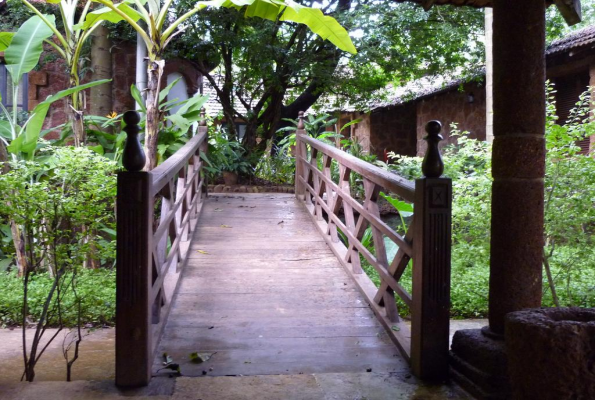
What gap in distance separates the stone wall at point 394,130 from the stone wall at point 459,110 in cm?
169

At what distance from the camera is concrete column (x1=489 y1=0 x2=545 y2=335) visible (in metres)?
2.71

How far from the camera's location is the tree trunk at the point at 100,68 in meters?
8.22

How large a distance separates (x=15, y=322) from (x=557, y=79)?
31.5ft

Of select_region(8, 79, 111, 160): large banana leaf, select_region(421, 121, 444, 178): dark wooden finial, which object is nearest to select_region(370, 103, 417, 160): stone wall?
select_region(8, 79, 111, 160): large banana leaf

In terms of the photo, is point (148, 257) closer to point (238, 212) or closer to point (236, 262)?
point (236, 262)

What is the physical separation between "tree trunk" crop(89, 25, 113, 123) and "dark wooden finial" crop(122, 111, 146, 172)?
589cm

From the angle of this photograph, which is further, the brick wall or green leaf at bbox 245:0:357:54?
the brick wall

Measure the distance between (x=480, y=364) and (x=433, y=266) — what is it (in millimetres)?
512

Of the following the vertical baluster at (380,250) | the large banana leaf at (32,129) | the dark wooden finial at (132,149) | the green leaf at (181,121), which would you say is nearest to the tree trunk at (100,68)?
the green leaf at (181,121)

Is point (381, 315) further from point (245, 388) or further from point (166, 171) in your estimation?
point (166, 171)

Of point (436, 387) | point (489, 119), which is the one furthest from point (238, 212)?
point (436, 387)

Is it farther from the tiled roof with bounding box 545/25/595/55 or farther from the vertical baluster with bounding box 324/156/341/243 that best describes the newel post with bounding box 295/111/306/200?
the tiled roof with bounding box 545/25/595/55

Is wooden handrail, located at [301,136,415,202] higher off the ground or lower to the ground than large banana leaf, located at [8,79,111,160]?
lower

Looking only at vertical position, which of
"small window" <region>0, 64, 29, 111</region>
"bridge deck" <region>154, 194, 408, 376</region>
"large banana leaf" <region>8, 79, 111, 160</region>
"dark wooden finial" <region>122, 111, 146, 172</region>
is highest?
"small window" <region>0, 64, 29, 111</region>
